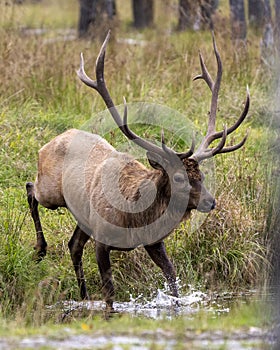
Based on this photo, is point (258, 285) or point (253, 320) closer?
point (253, 320)

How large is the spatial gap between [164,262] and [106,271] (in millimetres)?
445

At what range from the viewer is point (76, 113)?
1078cm

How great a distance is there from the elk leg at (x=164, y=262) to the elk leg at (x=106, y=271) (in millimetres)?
325

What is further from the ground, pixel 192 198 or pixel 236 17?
pixel 236 17

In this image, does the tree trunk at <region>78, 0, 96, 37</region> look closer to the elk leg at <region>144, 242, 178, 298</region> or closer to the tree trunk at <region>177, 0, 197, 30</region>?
the tree trunk at <region>177, 0, 197, 30</region>

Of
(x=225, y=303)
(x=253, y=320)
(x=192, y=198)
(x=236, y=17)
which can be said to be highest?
(x=236, y=17)

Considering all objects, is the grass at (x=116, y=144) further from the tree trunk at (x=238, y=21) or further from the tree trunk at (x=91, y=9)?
the tree trunk at (x=91, y=9)

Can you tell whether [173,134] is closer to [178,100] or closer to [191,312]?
[178,100]

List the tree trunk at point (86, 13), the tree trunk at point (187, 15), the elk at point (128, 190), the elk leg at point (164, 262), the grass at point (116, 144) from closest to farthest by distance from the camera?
the elk at point (128, 190) < the elk leg at point (164, 262) < the grass at point (116, 144) < the tree trunk at point (187, 15) < the tree trunk at point (86, 13)

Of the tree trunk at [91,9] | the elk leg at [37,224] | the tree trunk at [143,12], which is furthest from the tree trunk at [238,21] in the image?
the tree trunk at [143,12]

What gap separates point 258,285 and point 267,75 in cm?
487

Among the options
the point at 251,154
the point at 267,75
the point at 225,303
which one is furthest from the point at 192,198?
the point at 267,75

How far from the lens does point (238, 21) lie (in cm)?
1414

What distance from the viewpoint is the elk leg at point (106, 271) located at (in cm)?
698
